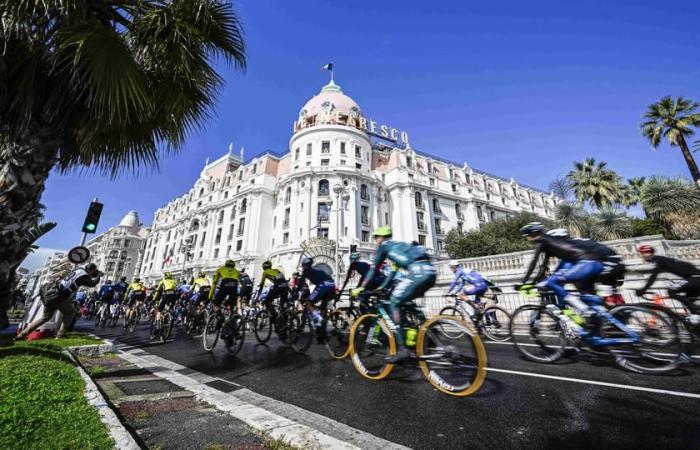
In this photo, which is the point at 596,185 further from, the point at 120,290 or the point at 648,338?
the point at 120,290

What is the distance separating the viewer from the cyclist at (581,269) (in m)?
4.29

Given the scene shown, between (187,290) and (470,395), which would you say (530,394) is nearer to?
(470,395)

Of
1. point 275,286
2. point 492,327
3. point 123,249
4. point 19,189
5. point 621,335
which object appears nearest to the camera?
point 19,189

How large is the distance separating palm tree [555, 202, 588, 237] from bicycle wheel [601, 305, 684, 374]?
25984 millimetres

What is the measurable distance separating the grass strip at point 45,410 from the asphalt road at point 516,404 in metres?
1.93

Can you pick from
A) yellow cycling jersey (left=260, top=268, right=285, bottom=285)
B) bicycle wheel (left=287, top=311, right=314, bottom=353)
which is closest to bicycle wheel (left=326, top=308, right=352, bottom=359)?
bicycle wheel (left=287, top=311, right=314, bottom=353)

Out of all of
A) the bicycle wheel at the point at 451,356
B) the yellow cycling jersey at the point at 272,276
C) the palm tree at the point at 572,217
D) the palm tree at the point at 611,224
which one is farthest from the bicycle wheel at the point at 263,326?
the palm tree at the point at 611,224

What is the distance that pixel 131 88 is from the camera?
14.4 feet

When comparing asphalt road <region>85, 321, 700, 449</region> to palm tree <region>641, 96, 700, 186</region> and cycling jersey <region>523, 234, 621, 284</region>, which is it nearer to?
cycling jersey <region>523, 234, 621, 284</region>

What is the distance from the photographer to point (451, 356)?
350cm

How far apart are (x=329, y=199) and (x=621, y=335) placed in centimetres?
2922

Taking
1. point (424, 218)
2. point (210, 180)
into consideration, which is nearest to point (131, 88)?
point (424, 218)

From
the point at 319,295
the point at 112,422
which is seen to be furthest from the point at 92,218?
the point at 112,422

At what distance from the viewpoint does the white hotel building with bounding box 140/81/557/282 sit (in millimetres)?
36031
